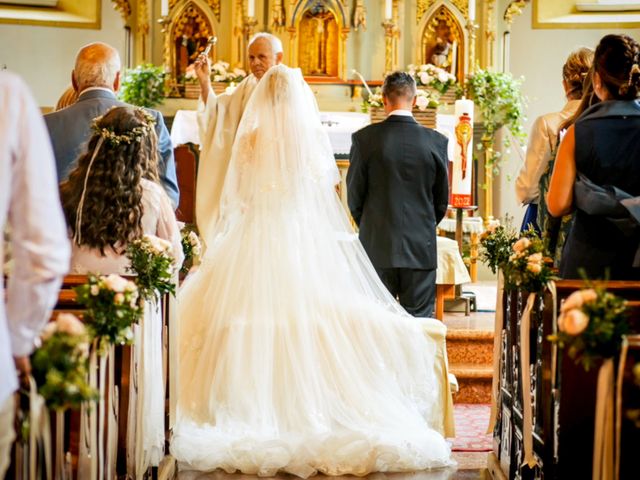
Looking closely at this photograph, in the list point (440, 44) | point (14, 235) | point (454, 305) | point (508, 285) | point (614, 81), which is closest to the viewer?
point (14, 235)

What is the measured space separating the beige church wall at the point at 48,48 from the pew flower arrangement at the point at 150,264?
24.2 feet

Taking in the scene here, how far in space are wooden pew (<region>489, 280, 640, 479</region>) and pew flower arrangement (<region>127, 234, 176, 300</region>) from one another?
140cm

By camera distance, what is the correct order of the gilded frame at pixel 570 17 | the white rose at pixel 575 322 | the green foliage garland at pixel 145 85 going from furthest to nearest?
the gilded frame at pixel 570 17 < the green foliage garland at pixel 145 85 < the white rose at pixel 575 322

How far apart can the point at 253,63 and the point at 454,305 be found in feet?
9.52

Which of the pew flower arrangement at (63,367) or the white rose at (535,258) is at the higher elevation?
the white rose at (535,258)

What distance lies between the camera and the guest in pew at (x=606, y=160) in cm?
388

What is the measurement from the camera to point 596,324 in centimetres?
287

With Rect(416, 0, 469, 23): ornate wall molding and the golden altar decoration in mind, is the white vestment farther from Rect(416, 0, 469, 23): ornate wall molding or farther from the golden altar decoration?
Rect(416, 0, 469, 23): ornate wall molding

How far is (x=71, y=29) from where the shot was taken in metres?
11.0

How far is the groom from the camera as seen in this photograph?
563 centimetres

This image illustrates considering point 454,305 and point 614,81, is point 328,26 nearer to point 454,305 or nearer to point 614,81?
point 454,305

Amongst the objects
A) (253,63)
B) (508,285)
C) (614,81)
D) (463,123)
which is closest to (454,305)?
(463,123)

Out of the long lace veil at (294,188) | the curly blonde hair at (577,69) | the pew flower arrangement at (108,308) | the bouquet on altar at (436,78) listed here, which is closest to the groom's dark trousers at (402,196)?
the long lace veil at (294,188)

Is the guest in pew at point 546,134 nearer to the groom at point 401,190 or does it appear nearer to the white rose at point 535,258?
the groom at point 401,190
